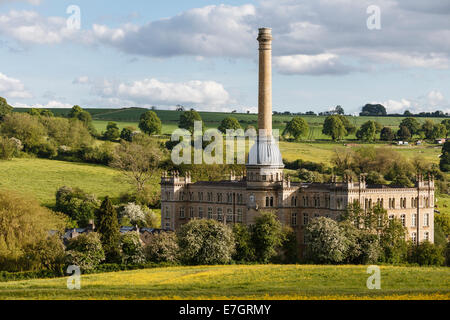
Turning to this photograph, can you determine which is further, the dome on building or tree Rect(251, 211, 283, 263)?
the dome on building

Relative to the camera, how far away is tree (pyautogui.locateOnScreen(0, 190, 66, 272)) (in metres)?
104

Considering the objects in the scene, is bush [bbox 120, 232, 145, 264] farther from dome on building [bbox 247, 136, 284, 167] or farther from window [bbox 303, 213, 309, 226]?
window [bbox 303, 213, 309, 226]

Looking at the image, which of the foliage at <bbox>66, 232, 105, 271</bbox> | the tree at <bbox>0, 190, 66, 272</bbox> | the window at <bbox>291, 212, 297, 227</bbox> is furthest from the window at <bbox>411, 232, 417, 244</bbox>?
the tree at <bbox>0, 190, 66, 272</bbox>

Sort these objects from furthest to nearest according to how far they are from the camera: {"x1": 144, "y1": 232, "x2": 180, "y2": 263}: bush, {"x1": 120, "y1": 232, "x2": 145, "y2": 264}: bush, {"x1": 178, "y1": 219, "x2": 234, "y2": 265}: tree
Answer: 1. {"x1": 120, "y1": 232, "x2": 145, "y2": 264}: bush
2. {"x1": 144, "y1": 232, "x2": 180, "y2": 263}: bush
3. {"x1": 178, "y1": 219, "x2": 234, "y2": 265}: tree

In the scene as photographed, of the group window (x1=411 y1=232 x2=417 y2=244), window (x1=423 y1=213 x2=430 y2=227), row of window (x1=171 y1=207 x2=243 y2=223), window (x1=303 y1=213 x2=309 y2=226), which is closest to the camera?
window (x1=303 y1=213 x2=309 y2=226)

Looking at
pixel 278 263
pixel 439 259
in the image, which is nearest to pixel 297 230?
pixel 278 263

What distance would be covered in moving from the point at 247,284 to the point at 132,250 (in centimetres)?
2907

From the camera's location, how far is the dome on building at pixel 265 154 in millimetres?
121250

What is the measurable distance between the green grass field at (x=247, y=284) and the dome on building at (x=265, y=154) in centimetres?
2274

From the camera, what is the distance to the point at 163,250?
106312mm

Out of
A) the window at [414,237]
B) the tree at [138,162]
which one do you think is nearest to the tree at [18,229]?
the window at [414,237]

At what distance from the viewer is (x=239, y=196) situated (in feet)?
413

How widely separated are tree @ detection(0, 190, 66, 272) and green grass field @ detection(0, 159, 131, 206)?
155ft
